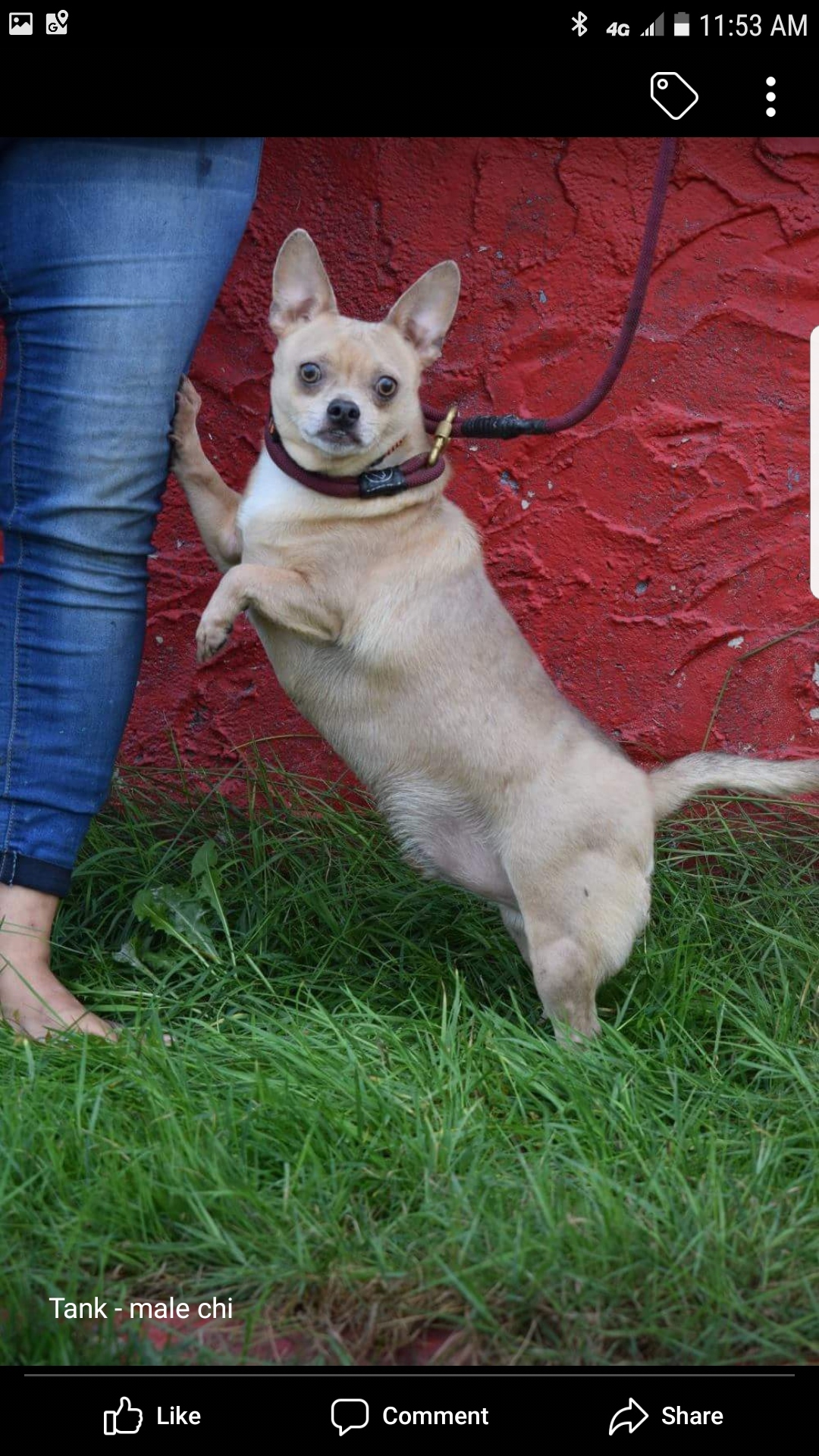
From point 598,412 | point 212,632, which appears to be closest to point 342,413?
point 212,632

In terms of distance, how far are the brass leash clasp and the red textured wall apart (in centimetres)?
61

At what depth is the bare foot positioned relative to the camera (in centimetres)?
242

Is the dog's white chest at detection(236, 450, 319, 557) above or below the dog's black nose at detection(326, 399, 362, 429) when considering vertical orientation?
below

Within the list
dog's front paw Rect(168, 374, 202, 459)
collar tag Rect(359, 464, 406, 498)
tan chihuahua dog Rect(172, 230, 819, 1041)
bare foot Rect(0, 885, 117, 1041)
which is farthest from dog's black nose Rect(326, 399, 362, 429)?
bare foot Rect(0, 885, 117, 1041)

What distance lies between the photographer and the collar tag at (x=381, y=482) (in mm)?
2539

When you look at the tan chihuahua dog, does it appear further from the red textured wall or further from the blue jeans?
the red textured wall

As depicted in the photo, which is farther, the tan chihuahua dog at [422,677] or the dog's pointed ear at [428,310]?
the dog's pointed ear at [428,310]

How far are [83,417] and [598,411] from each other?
134cm

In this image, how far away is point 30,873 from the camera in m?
2.41

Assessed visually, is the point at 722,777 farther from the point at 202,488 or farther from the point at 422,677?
the point at 202,488

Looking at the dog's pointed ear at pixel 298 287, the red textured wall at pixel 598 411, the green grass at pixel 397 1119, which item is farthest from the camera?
the red textured wall at pixel 598 411

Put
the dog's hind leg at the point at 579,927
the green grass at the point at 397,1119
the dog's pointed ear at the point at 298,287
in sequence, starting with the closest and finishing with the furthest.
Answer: the green grass at the point at 397,1119
the dog's hind leg at the point at 579,927
the dog's pointed ear at the point at 298,287
